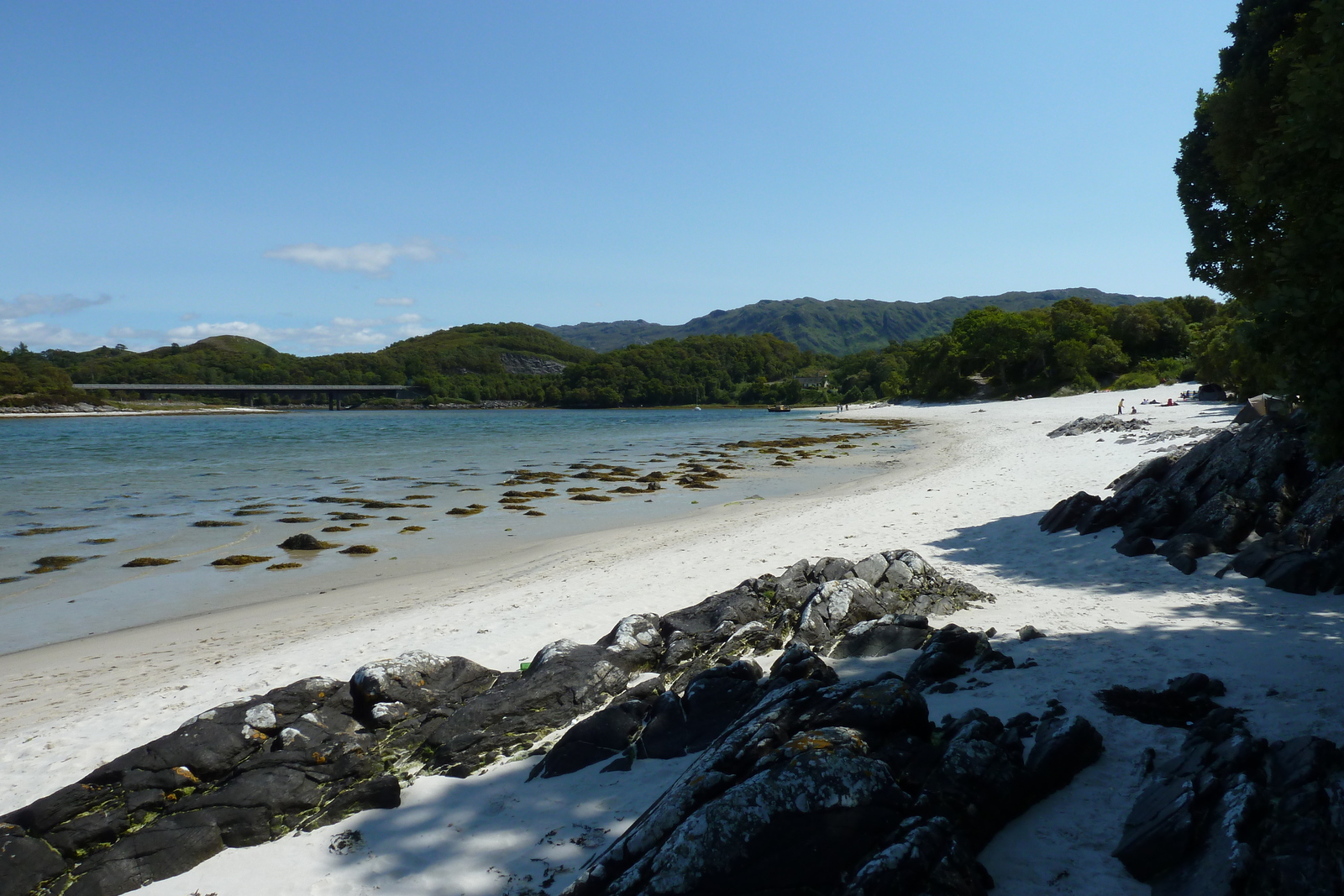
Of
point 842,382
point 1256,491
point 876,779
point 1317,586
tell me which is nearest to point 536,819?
point 876,779

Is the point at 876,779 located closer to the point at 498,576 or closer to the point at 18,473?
the point at 498,576

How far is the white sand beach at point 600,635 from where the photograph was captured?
4043 millimetres

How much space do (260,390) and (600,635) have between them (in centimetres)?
16334

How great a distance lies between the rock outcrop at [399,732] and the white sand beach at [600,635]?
0.27 m

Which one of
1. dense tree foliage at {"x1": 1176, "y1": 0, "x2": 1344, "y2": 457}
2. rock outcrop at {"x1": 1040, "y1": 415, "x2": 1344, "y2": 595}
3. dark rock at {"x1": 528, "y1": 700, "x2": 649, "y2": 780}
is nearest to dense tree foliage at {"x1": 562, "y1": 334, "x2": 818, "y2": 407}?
rock outcrop at {"x1": 1040, "y1": 415, "x2": 1344, "y2": 595}

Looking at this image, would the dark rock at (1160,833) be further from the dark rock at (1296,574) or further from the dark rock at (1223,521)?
the dark rock at (1223,521)

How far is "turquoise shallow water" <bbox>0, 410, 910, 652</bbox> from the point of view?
12.3 m

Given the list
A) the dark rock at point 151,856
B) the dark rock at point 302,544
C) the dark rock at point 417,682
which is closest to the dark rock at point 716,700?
the dark rock at point 417,682

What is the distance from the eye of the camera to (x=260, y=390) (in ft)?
481

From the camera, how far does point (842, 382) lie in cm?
12769

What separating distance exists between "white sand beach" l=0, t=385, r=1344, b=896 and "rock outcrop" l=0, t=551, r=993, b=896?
0.87 ft

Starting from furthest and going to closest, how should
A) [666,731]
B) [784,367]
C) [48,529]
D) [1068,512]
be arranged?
[784,367]
[48,529]
[1068,512]
[666,731]

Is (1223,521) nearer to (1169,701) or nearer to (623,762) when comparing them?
(1169,701)

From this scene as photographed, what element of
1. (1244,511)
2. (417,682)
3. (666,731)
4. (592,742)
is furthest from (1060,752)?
(1244,511)
